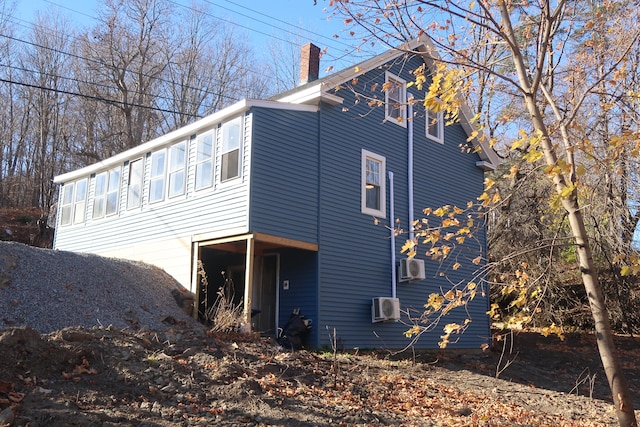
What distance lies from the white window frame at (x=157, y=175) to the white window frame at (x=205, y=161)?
1577 millimetres

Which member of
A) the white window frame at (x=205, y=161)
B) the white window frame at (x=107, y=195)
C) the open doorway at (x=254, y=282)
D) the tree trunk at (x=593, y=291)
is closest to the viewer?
the tree trunk at (x=593, y=291)

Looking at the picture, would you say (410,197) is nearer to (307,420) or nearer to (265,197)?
(265,197)

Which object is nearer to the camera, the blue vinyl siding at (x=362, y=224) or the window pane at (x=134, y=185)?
the blue vinyl siding at (x=362, y=224)

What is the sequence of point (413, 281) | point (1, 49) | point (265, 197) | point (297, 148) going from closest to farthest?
point (265, 197) < point (297, 148) < point (413, 281) < point (1, 49)

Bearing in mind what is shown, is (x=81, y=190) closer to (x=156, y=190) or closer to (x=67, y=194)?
(x=67, y=194)

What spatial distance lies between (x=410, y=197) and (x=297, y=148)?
3.90 metres

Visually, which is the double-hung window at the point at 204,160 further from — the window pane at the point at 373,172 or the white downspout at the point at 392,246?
the white downspout at the point at 392,246

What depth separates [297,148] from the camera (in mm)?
12867

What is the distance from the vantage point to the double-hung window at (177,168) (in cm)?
1422

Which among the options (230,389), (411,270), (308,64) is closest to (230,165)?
(308,64)

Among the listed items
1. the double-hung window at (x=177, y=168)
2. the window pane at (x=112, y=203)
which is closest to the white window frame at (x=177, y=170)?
the double-hung window at (x=177, y=168)

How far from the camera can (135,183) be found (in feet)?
52.8

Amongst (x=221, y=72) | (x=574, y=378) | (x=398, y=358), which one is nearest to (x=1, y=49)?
(x=221, y=72)

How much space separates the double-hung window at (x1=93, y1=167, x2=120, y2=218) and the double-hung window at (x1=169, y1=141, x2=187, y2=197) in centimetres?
294
